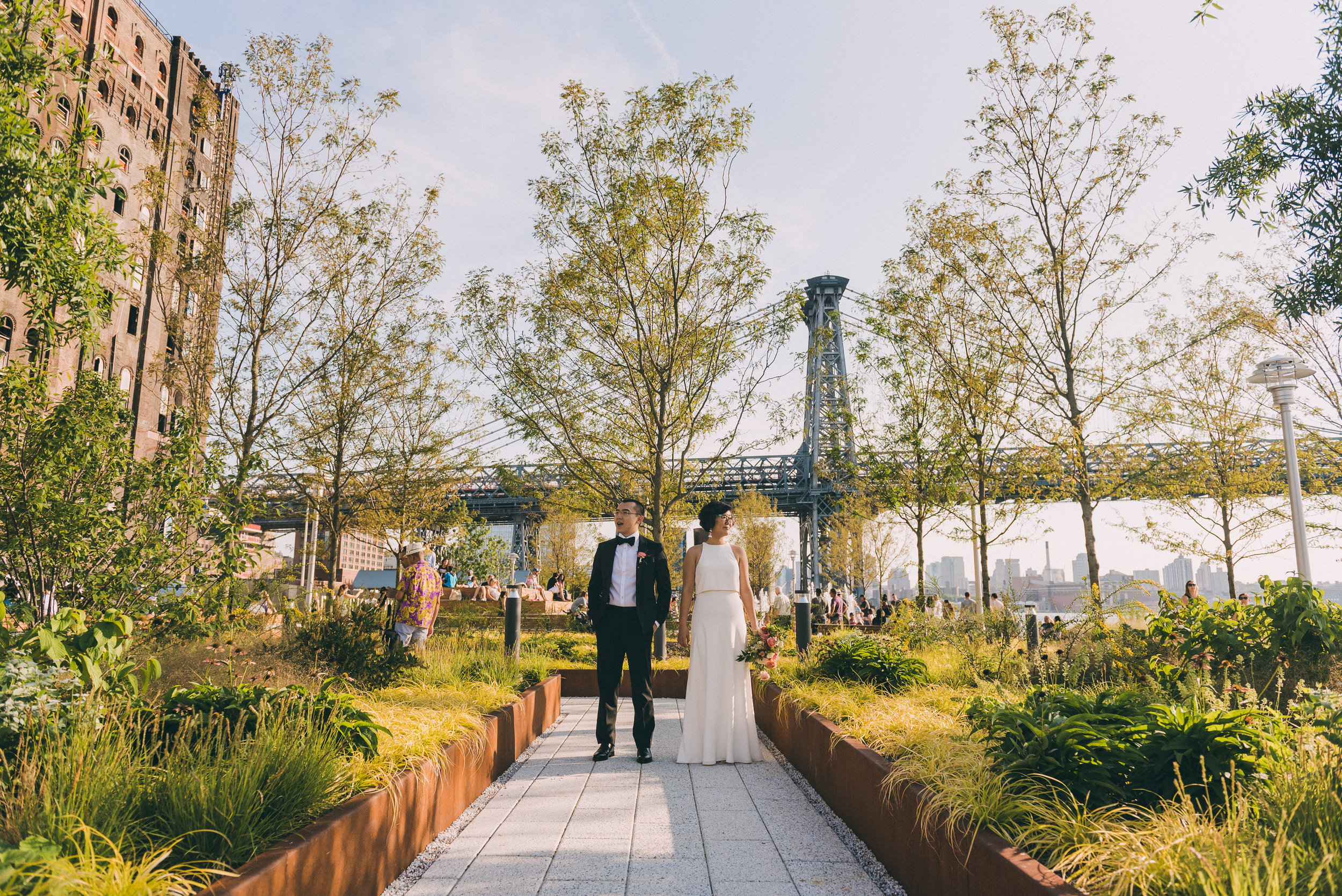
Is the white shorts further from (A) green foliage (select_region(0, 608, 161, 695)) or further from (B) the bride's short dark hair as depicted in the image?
(A) green foliage (select_region(0, 608, 161, 695))

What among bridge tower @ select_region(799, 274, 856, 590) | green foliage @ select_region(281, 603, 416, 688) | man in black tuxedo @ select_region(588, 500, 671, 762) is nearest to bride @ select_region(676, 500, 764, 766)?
man in black tuxedo @ select_region(588, 500, 671, 762)

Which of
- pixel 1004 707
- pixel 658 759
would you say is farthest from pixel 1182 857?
pixel 658 759

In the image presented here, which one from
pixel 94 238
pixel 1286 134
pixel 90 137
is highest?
pixel 1286 134

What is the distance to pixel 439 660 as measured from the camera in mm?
6832

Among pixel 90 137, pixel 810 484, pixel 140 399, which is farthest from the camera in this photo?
pixel 810 484

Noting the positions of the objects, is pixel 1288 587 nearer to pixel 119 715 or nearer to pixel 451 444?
pixel 119 715

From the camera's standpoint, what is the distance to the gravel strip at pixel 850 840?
3.39 meters

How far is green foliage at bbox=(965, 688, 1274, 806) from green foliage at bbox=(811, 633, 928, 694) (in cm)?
294

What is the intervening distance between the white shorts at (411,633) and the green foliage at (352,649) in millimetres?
1150

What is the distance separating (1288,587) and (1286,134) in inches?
160

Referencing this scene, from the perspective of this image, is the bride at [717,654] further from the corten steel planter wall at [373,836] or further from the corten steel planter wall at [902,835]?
the corten steel planter wall at [373,836]

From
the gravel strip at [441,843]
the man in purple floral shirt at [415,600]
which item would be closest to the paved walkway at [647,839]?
the gravel strip at [441,843]

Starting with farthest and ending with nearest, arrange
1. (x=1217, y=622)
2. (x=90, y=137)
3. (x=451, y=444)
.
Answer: (x=451, y=444), (x=1217, y=622), (x=90, y=137)

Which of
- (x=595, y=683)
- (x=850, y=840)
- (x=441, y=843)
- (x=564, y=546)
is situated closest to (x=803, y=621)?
(x=595, y=683)
